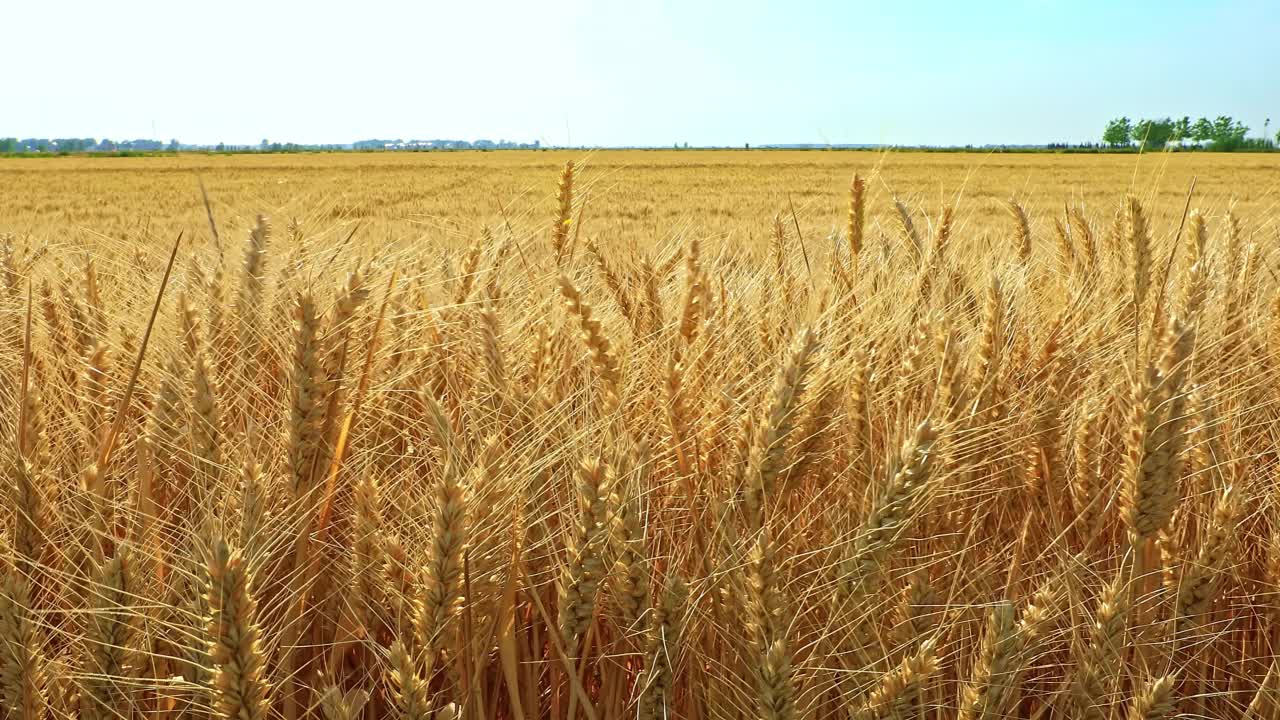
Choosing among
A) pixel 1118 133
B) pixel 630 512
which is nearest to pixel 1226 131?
pixel 1118 133

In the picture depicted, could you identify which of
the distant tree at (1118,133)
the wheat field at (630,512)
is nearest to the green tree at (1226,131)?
the distant tree at (1118,133)

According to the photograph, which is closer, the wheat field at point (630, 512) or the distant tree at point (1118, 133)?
the wheat field at point (630, 512)

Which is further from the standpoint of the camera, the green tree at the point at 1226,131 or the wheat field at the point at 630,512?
the green tree at the point at 1226,131

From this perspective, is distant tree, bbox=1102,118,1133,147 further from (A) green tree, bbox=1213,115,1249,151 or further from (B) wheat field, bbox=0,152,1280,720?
(B) wheat field, bbox=0,152,1280,720

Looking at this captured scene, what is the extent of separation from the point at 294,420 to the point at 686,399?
1.97ft

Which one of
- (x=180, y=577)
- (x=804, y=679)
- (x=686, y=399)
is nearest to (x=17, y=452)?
(x=180, y=577)

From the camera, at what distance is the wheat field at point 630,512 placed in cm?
98

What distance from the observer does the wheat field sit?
3.22ft

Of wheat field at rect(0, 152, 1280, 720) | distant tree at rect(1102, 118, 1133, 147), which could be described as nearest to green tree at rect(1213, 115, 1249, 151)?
distant tree at rect(1102, 118, 1133, 147)

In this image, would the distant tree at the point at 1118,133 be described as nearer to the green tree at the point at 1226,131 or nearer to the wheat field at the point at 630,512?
the green tree at the point at 1226,131

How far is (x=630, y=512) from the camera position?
1.00 m

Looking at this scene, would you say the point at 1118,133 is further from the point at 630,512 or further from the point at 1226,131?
the point at 630,512

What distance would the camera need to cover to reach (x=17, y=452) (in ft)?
3.82

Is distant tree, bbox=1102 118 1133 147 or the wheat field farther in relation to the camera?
distant tree, bbox=1102 118 1133 147
